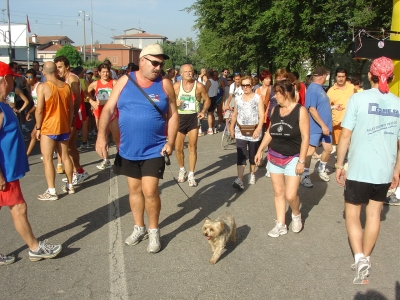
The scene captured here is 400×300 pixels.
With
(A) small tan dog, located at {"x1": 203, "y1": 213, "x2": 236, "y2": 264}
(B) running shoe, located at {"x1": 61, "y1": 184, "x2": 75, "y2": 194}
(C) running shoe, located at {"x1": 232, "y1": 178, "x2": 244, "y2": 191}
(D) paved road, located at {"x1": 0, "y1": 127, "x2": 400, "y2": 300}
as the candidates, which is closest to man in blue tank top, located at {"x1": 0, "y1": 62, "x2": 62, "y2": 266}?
(D) paved road, located at {"x1": 0, "y1": 127, "x2": 400, "y2": 300}

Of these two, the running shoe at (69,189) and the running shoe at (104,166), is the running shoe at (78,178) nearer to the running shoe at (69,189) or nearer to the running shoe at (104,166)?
the running shoe at (69,189)

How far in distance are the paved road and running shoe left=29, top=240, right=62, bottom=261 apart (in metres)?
0.07

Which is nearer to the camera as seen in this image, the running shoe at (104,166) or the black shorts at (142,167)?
the black shorts at (142,167)

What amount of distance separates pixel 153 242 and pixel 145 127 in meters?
1.21

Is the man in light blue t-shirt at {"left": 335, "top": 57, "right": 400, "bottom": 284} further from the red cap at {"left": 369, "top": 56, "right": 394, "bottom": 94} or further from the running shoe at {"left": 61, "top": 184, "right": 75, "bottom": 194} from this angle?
the running shoe at {"left": 61, "top": 184, "right": 75, "bottom": 194}

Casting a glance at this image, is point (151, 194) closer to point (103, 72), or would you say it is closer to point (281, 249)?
point (281, 249)

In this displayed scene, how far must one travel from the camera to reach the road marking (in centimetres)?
375

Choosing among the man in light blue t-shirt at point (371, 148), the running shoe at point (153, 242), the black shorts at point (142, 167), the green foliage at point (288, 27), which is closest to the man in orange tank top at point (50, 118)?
the black shorts at point (142, 167)

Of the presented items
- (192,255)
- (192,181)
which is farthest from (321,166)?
(192,255)

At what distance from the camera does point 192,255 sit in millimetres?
4488

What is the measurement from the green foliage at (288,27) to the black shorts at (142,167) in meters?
14.8

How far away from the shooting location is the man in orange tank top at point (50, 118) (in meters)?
6.18

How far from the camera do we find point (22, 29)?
50812mm

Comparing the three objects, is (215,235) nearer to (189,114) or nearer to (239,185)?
(239,185)
